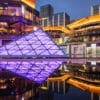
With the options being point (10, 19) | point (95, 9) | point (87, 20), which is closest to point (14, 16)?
point (10, 19)

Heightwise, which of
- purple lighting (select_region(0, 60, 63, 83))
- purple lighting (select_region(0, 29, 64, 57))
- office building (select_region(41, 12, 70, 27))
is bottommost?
purple lighting (select_region(0, 60, 63, 83))

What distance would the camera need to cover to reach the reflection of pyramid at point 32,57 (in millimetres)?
23562

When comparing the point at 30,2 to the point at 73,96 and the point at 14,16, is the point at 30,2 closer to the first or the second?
the point at 14,16

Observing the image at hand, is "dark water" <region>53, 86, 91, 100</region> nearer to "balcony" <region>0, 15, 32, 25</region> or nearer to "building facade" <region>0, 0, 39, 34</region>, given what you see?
"balcony" <region>0, 15, 32, 25</region>

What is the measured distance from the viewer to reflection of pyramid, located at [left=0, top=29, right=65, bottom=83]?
77.3ft

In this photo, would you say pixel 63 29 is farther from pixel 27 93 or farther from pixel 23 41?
pixel 27 93

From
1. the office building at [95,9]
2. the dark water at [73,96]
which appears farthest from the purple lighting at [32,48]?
the office building at [95,9]

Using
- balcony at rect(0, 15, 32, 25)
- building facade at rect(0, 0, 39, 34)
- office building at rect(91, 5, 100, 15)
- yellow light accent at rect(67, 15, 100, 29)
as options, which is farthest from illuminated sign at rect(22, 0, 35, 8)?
office building at rect(91, 5, 100, 15)

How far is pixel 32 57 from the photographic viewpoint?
2569 centimetres

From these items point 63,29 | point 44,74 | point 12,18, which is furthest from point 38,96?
point 63,29

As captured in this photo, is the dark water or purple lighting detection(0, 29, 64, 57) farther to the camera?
purple lighting detection(0, 29, 64, 57)

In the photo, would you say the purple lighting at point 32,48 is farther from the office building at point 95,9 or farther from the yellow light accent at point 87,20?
the office building at point 95,9

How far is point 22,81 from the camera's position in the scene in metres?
23.0

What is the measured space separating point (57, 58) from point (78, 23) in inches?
837
